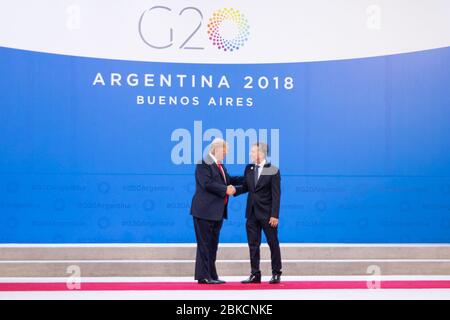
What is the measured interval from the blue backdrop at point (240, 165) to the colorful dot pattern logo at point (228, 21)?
24 cm

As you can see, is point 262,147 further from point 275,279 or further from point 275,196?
point 275,279

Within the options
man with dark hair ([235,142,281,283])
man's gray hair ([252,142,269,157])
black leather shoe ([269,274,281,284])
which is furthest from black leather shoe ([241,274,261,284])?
man's gray hair ([252,142,269,157])

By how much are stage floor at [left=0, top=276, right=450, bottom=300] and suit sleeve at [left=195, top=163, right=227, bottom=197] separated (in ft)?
2.63

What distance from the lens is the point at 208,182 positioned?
7.55 m

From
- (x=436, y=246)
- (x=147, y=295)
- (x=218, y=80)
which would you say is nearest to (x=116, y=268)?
(x=147, y=295)

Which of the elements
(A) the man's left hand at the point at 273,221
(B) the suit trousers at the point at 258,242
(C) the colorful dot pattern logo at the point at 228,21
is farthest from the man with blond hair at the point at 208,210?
(C) the colorful dot pattern logo at the point at 228,21

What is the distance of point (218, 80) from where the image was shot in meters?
9.66

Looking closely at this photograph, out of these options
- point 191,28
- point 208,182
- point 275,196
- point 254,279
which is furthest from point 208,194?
point 191,28

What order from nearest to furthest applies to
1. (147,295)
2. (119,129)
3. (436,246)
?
1. (147,295)
2. (436,246)
3. (119,129)

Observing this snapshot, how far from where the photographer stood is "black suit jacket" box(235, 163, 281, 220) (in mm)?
7523

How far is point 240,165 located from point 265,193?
6.83ft

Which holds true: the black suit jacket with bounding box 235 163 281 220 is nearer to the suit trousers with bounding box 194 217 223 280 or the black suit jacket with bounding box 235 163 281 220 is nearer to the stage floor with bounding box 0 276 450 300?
the suit trousers with bounding box 194 217 223 280

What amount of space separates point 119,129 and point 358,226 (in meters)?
2.83

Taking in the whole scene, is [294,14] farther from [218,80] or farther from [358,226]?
[358,226]
